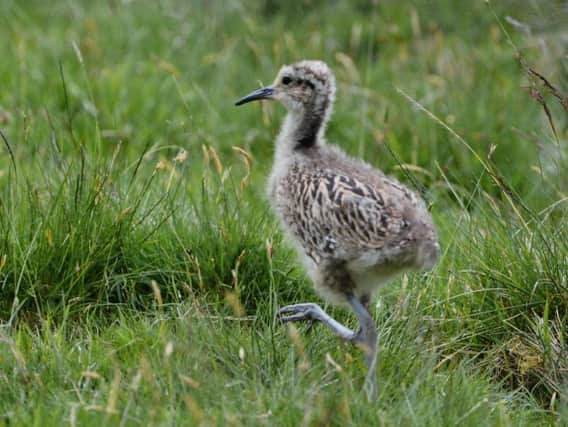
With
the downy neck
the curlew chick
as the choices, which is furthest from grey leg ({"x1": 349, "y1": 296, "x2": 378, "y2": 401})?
the downy neck

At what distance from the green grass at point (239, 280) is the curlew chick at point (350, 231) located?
0.19 m

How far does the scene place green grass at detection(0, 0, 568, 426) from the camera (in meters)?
4.18

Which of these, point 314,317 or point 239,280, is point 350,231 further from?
point 239,280

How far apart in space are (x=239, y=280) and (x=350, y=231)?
2.97ft

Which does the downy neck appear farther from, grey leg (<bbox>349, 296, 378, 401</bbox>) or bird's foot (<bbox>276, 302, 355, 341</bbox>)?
grey leg (<bbox>349, 296, 378, 401</bbox>)

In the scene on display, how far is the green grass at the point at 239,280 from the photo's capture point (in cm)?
418

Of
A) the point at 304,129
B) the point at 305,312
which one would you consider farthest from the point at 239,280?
the point at 304,129

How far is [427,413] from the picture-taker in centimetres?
413

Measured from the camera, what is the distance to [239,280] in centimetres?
522

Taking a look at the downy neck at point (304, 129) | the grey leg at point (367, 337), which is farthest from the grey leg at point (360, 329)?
the downy neck at point (304, 129)

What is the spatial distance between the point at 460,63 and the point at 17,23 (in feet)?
11.8

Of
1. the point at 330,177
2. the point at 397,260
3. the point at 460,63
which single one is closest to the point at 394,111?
the point at 460,63

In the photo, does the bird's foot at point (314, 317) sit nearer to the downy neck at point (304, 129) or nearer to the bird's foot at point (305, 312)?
the bird's foot at point (305, 312)

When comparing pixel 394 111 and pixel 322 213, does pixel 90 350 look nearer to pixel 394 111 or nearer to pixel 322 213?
pixel 322 213
